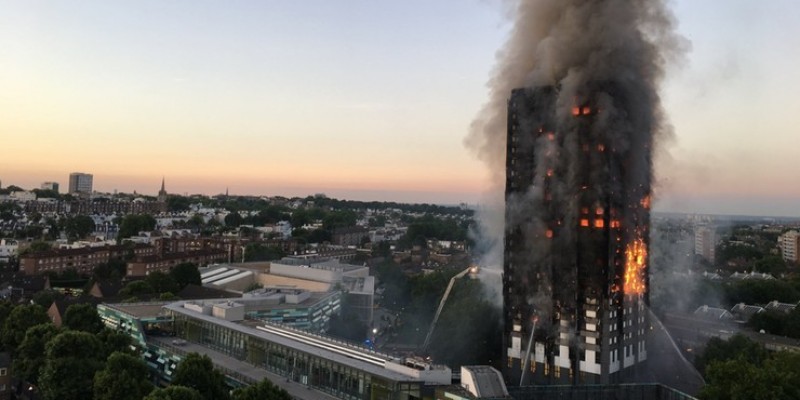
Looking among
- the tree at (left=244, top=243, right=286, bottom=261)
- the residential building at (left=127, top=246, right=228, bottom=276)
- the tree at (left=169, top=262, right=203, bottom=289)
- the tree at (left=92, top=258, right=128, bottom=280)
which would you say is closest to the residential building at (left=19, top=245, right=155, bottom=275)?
the tree at (left=92, top=258, right=128, bottom=280)

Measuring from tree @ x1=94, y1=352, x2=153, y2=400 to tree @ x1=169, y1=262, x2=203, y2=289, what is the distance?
1557 inches

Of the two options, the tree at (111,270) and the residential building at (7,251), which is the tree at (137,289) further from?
the residential building at (7,251)

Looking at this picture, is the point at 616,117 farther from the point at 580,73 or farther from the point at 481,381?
the point at 481,381

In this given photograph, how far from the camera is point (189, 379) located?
29.9 metres

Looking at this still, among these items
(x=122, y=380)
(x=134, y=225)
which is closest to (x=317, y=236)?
(x=134, y=225)

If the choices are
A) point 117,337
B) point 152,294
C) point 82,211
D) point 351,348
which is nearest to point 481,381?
point 351,348

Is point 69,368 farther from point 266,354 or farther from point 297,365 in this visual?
point 297,365

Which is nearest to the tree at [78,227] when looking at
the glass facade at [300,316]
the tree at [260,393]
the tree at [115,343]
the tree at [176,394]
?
the glass facade at [300,316]

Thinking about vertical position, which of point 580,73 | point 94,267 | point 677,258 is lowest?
point 94,267

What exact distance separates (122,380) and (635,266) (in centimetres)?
3314

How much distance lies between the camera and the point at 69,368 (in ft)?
110

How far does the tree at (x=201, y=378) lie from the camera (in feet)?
98.0

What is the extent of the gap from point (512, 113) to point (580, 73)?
5.92 metres

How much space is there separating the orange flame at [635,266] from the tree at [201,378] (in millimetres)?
27390
